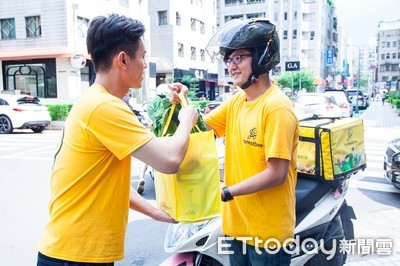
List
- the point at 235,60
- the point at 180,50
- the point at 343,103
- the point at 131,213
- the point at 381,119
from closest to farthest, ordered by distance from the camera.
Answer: the point at 235,60 < the point at 131,213 < the point at 343,103 < the point at 381,119 < the point at 180,50

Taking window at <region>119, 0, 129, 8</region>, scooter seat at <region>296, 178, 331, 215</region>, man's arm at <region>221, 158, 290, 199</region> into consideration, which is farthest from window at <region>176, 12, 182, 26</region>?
man's arm at <region>221, 158, 290, 199</region>

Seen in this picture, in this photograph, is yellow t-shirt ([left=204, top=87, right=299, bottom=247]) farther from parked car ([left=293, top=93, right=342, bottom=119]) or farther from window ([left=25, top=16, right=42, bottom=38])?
window ([left=25, top=16, right=42, bottom=38])

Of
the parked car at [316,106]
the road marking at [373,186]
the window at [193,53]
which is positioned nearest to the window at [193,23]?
the window at [193,53]

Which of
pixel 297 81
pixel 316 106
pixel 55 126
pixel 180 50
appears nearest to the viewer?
pixel 316 106

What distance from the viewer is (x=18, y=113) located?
14.2 m

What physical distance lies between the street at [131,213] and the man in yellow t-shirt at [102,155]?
7.28 ft

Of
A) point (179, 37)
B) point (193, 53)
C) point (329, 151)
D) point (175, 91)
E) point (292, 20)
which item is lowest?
point (329, 151)

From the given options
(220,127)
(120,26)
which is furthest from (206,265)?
(120,26)

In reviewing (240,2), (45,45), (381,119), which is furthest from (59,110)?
(240,2)

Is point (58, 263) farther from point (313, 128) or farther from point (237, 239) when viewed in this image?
point (313, 128)

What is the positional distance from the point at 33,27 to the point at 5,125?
9.87m

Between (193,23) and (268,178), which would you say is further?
(193,23)

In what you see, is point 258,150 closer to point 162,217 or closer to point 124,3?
point 162,217

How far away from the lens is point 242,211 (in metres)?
2.00
